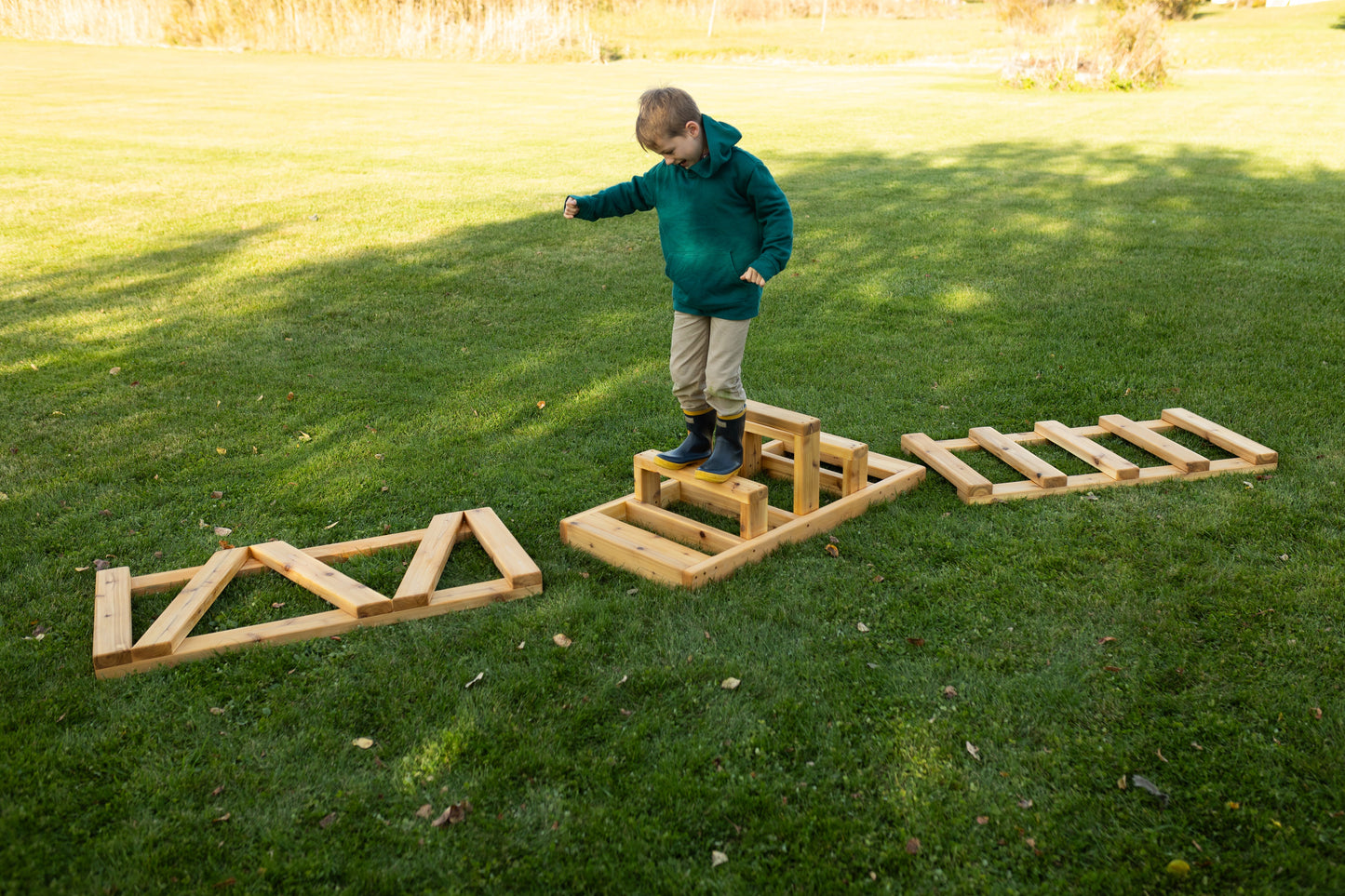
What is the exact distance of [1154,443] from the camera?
557cm

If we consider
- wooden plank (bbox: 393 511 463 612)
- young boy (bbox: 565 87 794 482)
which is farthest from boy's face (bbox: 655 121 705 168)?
wooden plank (bbox: 393 511 463 612)

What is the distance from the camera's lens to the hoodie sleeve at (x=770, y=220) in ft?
13.6

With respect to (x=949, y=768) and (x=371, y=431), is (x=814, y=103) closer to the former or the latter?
(x=371, y=431)

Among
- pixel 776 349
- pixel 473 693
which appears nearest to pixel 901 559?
pixel 473 693

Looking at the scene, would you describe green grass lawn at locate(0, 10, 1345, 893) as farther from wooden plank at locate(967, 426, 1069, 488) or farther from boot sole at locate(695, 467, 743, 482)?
boot sole at locate(695, 467, 743, 482)

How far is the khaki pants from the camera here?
4.39 meters

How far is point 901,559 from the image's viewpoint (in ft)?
14.7

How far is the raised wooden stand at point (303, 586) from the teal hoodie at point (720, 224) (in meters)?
1.49

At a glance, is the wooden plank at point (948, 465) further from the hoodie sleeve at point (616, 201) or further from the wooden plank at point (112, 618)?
the wooden plank at point (112, 618)

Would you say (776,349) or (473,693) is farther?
(776,349)

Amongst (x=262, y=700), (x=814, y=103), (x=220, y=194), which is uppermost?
(x=814, y=103)

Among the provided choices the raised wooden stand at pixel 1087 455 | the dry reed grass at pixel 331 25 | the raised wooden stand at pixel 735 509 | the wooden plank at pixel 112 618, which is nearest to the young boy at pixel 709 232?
the raised wooden stand at pixel 735 509

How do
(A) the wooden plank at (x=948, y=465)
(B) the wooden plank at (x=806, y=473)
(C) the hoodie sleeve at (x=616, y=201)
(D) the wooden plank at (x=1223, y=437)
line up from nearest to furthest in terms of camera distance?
(C) the hoodie sleeve at (x=616, y=201), (B) the wooden plank at (x=806, y=473), (A) the wooden plank at (x=948, y=465), (D) the wooden plank at (x=1223, y=437)

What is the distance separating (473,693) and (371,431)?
9.84 ft
